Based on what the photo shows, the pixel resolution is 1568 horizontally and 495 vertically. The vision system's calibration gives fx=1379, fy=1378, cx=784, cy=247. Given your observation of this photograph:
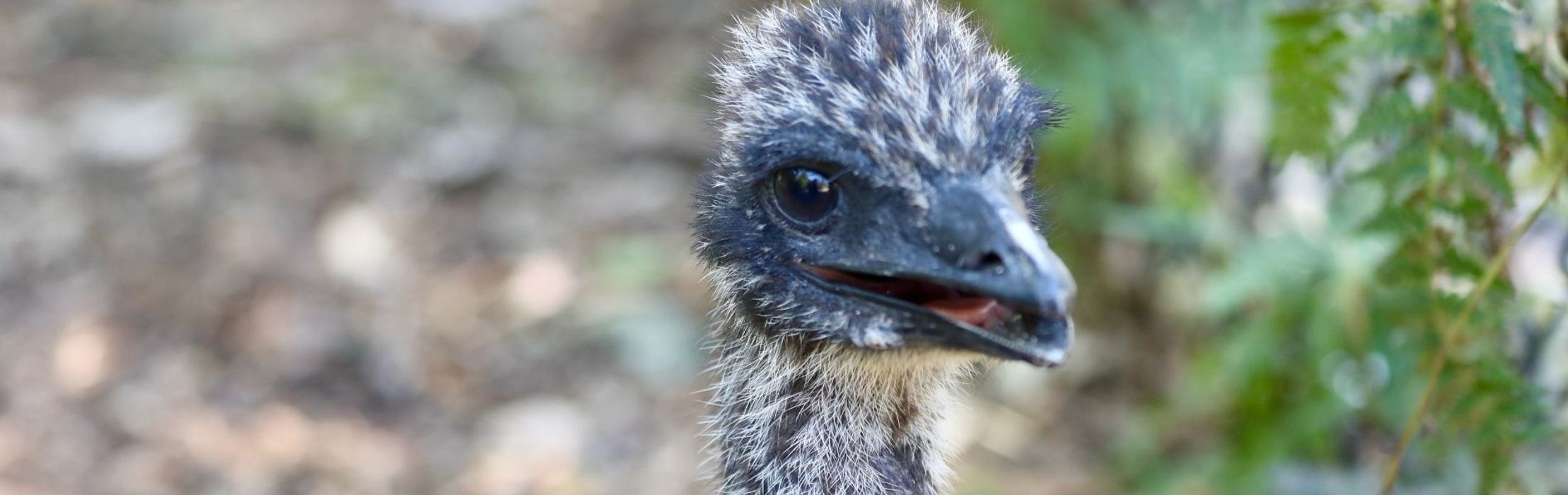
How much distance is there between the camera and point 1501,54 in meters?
2.33

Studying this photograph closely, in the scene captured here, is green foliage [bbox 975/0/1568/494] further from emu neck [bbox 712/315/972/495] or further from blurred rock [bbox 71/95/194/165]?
blurred rock [bbox 71/95/194/165]

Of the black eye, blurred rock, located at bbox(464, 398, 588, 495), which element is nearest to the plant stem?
the black eye

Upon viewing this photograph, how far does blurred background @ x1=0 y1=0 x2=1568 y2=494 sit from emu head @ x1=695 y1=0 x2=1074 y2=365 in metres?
0.78

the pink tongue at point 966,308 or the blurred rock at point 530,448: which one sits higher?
the blurred rock at point 530,448

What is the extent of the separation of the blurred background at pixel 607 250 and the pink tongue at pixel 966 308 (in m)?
0.85

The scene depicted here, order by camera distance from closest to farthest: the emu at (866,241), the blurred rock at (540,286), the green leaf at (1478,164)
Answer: the emu at (866,241), the green leaf at (1478,164), the blurred rock at (540,286)

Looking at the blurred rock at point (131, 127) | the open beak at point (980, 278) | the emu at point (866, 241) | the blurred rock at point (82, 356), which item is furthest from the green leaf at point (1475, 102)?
the blurred rock at point (131, 127)

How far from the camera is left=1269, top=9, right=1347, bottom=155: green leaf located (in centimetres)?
270

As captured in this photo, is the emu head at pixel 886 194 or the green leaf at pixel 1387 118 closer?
the emu head at pixel 886 194

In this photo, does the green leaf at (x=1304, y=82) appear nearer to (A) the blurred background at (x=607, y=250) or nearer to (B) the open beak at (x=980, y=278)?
(A) the blurred background at (x=607, y=250)

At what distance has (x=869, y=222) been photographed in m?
2.17

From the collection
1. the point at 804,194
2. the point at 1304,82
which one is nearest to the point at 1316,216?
the point at 1304,82

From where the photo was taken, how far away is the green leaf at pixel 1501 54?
2.29m

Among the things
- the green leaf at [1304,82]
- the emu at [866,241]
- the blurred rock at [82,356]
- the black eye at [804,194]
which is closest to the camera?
the emu at [866,241]
